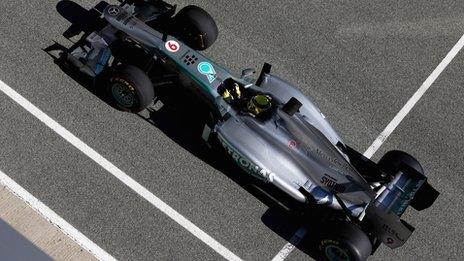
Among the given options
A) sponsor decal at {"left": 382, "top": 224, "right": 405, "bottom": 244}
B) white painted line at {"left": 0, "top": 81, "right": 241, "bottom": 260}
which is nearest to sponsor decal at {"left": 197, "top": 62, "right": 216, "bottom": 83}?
white painted line at {"left": 0, "top": 81, "right": 241, "bottom": 260}

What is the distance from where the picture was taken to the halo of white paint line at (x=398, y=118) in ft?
29.5

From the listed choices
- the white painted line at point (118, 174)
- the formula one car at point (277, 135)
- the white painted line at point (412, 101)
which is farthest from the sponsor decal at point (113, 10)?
the white painted line at point (412, 101)

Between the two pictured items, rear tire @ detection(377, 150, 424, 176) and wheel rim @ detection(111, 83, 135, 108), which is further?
wheel rim @ detection(111, 83, 135, 108)

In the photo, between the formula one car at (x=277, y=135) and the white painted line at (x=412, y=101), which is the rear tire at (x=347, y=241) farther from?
the white painted line at (x=412, y=101)

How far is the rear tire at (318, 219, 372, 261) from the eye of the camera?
8281mm

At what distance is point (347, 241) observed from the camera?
827 centimetres

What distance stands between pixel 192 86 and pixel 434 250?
416cm

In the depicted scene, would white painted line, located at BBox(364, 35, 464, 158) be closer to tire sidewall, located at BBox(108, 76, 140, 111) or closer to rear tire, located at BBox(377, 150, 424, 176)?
rear tire, located at BBox(377, 150, 424, 176)

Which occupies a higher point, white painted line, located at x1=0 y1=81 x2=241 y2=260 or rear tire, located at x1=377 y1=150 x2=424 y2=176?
rear tire, located at x1=377 y1=150 x2=424 y2=176

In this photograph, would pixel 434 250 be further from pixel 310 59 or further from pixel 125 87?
→ pixel 125 87

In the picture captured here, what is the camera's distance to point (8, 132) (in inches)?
369

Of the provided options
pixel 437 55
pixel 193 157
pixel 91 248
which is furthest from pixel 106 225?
pixel 437 55

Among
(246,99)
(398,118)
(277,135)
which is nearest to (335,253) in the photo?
(277,135)

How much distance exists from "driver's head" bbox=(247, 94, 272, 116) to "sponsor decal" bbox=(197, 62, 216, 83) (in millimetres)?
700
